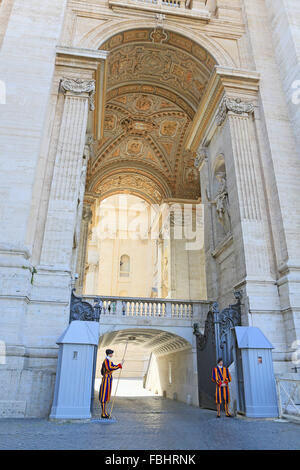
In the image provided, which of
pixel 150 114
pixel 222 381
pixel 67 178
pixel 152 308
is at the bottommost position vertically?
pixel 222 381

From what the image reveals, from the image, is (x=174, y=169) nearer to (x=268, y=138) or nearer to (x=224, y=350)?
(x=268, y=138)

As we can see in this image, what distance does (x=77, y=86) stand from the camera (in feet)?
34.0

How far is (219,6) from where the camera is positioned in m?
13.6

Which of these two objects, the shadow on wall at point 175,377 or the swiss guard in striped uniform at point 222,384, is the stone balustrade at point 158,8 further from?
the swiss guard in striped uniform at point 222,384

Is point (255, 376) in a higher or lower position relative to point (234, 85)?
lower

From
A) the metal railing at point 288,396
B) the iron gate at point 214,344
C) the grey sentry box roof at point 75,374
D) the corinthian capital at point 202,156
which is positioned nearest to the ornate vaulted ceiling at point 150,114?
the corinthian capital at point 202,156

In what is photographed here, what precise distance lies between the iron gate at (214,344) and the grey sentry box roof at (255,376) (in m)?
0.57

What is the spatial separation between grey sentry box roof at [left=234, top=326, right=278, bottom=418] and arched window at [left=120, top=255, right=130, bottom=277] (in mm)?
27281

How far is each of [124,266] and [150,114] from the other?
18.6 meters

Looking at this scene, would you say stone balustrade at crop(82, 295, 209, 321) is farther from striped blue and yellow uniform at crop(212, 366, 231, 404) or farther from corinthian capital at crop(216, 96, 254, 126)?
corinthian capital at crop(216, 96, 254, 126)

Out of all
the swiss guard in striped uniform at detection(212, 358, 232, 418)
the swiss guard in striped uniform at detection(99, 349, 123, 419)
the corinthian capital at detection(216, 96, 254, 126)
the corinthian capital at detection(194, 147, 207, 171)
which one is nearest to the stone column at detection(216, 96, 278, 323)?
the corinthian capital at detection(216, 96, 254, 126)

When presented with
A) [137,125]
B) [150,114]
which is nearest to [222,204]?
[150,114]

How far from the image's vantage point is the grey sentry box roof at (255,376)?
6348 millimetres

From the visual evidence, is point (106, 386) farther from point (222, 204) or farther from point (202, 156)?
point (202, 156)
